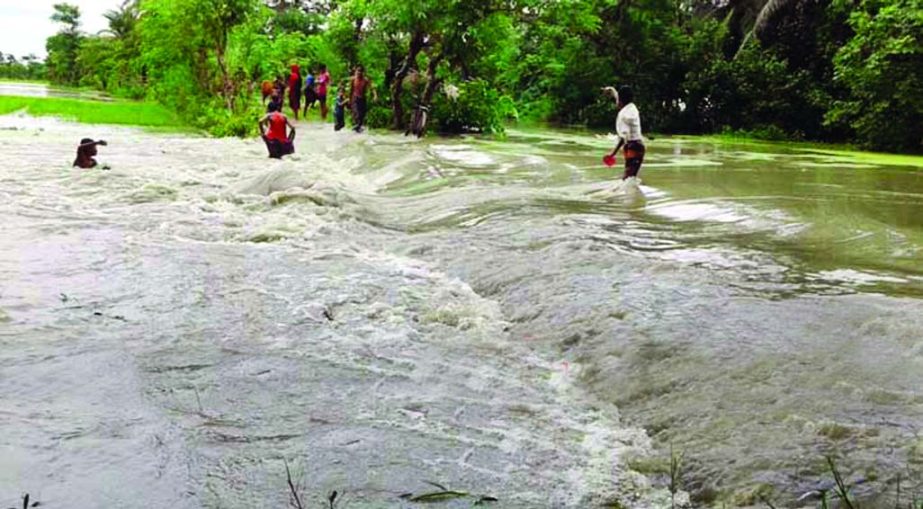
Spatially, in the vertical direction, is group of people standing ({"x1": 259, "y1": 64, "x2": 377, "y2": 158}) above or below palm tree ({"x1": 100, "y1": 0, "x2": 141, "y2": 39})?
below

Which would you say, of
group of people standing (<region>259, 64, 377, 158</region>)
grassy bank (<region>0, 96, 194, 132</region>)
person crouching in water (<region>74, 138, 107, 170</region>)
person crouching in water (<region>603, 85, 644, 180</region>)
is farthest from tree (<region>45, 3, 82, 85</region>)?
person crouching in water (<region>603, 85, 644, 180</region>)

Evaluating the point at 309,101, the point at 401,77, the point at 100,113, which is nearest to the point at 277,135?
the point at 401,77

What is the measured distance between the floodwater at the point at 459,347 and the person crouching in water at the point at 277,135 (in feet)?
15.0

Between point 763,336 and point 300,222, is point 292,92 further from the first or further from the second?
point 763,336

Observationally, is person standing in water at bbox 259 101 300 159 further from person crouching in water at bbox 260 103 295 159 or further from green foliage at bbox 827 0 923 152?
green foliage at bbox 827 0 923 152

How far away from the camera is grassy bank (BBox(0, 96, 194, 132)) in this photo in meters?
24.2

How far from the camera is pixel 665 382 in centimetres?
411

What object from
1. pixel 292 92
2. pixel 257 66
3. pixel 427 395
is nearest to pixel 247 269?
pixel 427 395

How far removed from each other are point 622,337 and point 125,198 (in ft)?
24.7

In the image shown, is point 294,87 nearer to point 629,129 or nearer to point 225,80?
point 225,80

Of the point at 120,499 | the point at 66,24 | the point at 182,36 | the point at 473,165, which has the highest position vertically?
the point at 66,24

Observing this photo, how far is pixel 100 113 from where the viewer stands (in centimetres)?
2684

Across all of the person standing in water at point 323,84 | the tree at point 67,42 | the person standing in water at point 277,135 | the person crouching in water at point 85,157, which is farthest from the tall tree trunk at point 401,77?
the tree at point 67,42

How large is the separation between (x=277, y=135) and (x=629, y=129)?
6.88 metres
